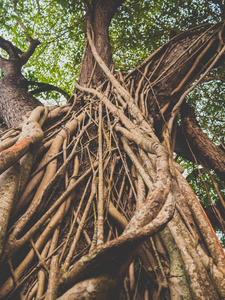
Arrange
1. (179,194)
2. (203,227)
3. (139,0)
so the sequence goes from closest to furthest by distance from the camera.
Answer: (203,227) < (179,194) < (139,0)

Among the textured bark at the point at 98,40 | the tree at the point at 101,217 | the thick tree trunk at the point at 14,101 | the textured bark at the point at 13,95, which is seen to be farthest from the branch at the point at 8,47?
the tree at the point at 101,217

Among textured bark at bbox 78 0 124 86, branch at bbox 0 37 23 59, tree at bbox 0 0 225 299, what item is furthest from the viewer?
branch at bbox 0 37 23 59

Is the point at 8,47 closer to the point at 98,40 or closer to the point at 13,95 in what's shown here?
the point at 13,95

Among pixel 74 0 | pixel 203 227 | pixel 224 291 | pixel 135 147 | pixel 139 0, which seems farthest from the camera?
pixel 139 0

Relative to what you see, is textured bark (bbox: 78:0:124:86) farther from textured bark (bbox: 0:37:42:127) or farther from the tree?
textured bark (bbox: 0:37:42:127)

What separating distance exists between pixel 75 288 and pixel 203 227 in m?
0.70

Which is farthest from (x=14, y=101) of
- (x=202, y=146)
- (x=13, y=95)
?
(x=202, y=146)

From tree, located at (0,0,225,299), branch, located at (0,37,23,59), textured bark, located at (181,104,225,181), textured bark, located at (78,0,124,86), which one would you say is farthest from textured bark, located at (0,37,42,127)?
textured bark, located at (181,104,225,181)

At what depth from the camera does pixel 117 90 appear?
1.80 metres

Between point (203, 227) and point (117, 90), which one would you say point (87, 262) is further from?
point (117, 90)

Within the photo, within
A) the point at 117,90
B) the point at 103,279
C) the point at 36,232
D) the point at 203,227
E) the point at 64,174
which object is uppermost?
the point at 117,90

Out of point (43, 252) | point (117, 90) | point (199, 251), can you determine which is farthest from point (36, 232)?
point (117, 90)

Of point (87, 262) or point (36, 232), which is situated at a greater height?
point (36, 232)

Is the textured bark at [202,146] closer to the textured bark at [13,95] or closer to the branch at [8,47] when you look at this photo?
the textured bark at [13,95]
